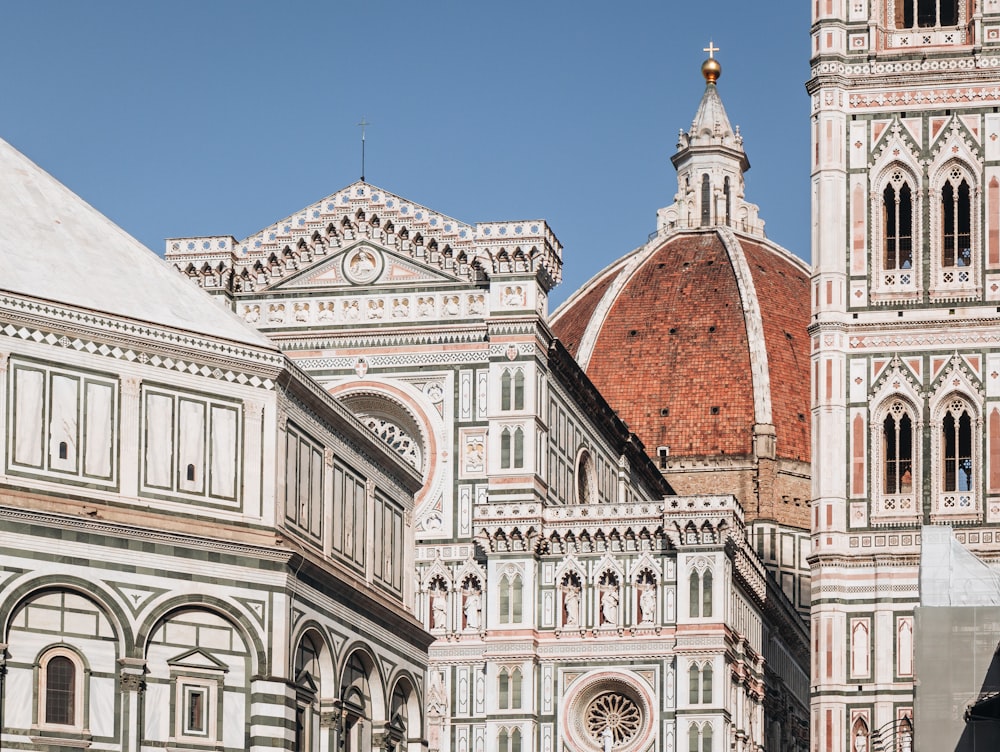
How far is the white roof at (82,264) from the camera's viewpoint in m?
33.6

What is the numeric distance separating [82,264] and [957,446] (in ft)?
89.2

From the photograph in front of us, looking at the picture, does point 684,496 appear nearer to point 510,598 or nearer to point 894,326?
point 510,598

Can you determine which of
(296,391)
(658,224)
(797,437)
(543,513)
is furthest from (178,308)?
(658,224)

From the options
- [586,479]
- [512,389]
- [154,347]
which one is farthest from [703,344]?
[154,347]

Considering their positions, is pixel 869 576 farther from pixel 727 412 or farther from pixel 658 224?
pixel 658 224

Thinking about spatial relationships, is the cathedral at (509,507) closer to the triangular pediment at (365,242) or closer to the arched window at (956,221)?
the triangular pediment at (365,242)

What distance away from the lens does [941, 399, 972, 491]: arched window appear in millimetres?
56625

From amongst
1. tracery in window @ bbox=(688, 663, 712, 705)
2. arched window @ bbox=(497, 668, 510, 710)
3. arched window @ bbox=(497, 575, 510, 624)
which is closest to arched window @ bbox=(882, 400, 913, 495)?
tracery in window @ bbox=(688, 663, 712, 705)

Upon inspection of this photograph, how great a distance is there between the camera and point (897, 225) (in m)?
58.1

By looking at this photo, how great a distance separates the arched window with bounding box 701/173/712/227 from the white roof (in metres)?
79.4

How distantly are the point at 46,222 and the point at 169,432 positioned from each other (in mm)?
3781

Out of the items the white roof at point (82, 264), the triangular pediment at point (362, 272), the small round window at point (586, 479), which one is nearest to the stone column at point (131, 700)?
the white roof at point (82, 264)

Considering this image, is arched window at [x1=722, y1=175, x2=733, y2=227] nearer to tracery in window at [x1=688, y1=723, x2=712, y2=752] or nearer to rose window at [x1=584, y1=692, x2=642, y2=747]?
rose window at [x1=584, y1=692, x2=642, y2=747]

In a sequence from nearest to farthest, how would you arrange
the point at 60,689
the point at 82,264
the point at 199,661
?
the point at 60,689, the point at 199,661, the point at 82,264
